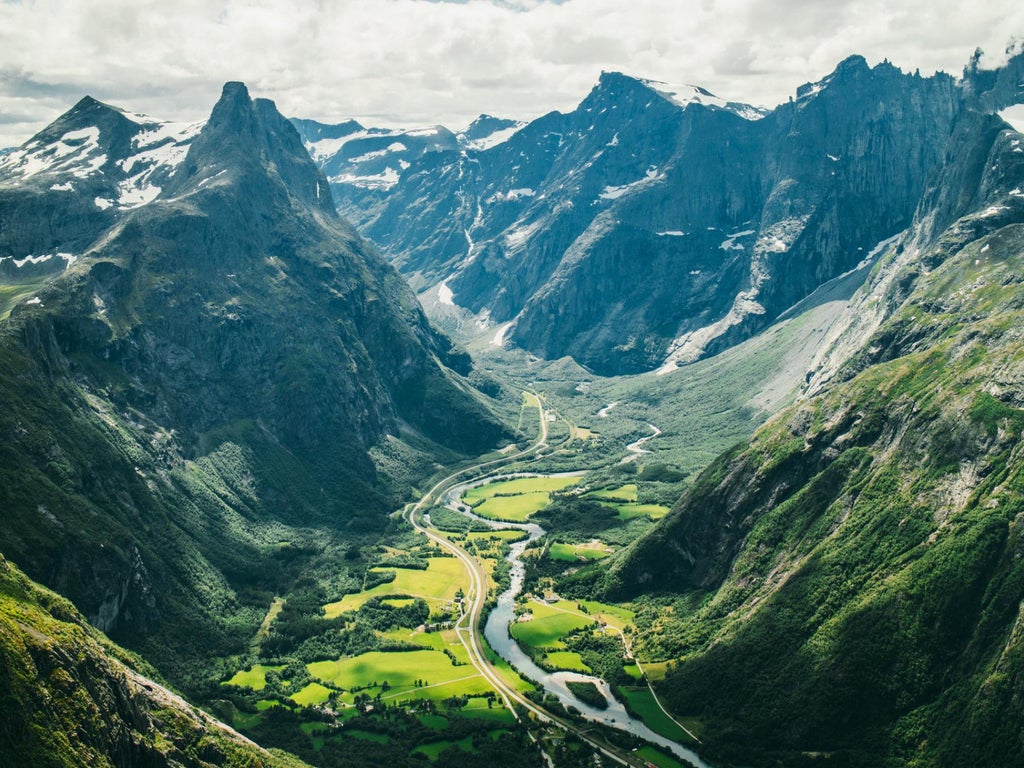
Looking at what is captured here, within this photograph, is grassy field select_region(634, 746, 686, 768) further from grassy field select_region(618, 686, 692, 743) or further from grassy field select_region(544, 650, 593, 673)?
grassy field select_region(544, 650, 593, 673)

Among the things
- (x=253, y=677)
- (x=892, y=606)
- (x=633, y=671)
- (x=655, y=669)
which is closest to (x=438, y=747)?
(x=633, y=671)

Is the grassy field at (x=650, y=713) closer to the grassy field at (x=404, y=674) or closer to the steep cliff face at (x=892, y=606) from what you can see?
the steep cliff face at (x=892, y=606)

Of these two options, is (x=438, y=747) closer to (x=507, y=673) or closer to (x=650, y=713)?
(x=507, y=673)

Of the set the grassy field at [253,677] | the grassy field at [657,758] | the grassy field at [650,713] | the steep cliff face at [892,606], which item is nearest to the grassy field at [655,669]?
the steep cliff face at [892,606]

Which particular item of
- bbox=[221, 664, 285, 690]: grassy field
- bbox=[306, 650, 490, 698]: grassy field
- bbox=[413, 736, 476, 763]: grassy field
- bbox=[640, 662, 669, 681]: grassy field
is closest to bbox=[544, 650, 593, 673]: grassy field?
bbox=[640, 662, 669, 681]: grassy field

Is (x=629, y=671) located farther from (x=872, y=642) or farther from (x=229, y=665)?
(x=229, y=665)

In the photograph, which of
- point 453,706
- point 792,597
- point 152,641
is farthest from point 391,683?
point 792,597
